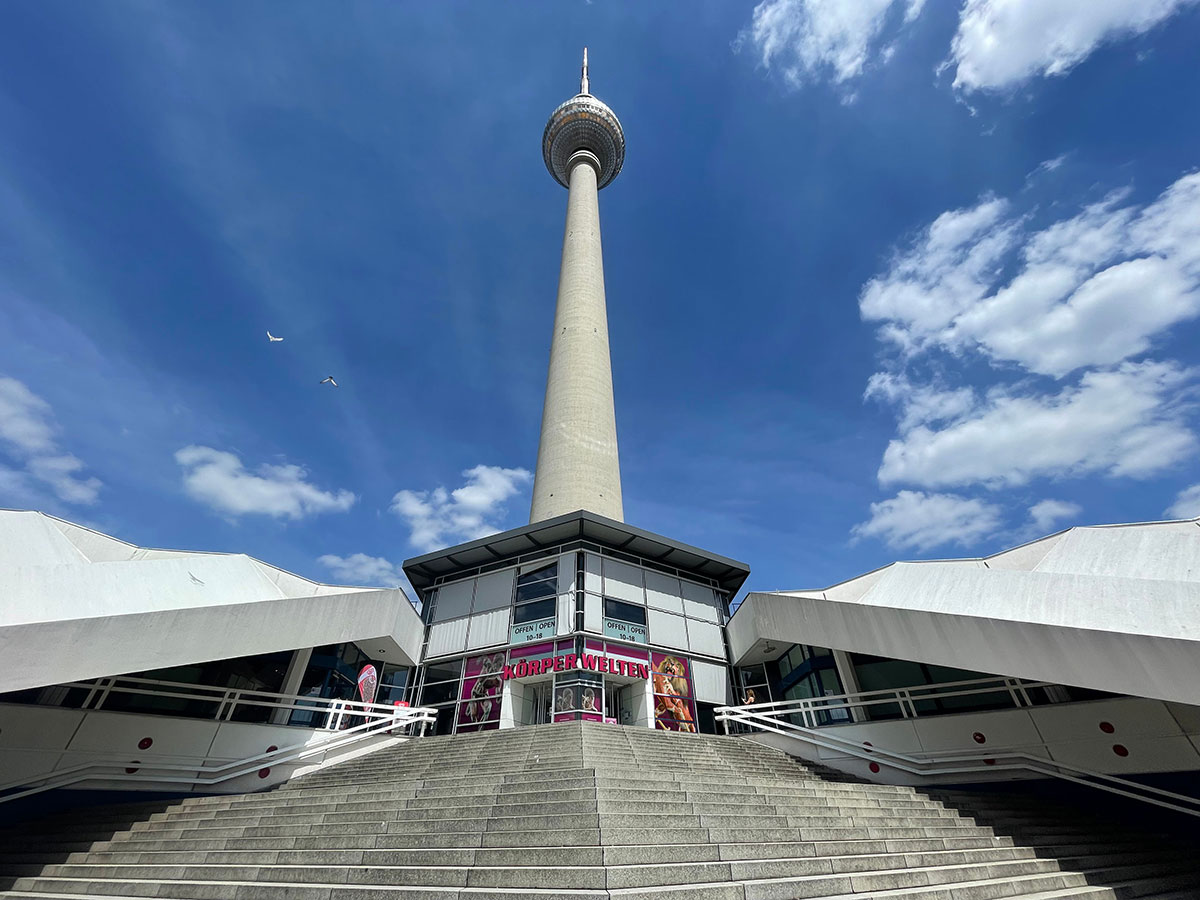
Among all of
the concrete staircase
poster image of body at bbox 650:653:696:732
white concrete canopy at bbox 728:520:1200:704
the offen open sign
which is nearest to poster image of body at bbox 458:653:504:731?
the offen open sign

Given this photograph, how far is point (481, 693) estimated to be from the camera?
20.2 meters

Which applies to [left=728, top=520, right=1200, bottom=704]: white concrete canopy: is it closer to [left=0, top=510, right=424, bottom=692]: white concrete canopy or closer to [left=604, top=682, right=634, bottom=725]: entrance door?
[left=604, top=682, right=634, bottom=725]: entrance door

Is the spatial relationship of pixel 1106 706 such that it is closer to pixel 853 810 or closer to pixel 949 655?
pixel 949 655

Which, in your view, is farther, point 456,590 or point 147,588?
point 456,590

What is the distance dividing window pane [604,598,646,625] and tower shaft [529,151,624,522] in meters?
5.76

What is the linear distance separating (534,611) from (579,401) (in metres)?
13.0

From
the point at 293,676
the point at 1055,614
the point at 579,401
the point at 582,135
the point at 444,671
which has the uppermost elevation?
the point at 582,135

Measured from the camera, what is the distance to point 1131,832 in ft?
32.6

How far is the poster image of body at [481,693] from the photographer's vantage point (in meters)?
19.6

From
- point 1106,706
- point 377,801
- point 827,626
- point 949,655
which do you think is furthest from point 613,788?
point 1106,706

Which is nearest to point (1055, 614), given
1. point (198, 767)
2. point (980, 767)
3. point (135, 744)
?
point (980, 767)

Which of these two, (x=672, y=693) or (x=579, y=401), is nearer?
(x=672, y=693)

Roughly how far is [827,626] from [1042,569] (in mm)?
5400

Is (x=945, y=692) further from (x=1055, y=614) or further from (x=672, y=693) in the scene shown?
(x=672, y=693)
